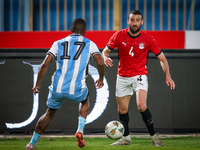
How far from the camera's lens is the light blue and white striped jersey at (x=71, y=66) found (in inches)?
126

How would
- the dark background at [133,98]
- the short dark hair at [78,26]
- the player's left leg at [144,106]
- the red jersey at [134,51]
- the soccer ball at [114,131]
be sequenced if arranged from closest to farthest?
the short dark hair at [78,26]
the soccer ball at [114,131]
the player's left leg at [144,106]
the red jersey at [134,51]
the dark background at [133,98]

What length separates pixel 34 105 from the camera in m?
5.00

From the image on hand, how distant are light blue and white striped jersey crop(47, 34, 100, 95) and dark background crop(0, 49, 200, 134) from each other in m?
1.78

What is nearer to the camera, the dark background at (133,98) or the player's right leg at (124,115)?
the player's right leg at (124,115)

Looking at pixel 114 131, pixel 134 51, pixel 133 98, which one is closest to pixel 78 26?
pixel 134 51

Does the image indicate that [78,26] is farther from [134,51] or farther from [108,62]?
[134,51]

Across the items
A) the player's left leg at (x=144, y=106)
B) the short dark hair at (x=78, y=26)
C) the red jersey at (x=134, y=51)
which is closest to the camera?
the short dark hair at (x=78, y=26)

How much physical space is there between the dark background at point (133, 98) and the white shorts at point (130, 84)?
3.14ft

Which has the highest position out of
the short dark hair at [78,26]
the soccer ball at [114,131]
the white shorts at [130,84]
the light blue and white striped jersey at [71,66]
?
the short dark hair at [78,26]

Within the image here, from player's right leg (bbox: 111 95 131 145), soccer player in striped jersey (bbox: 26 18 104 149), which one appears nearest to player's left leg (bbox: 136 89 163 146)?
player's right leg (bbox: 111 95 131 145)

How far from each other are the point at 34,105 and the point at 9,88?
48 cm

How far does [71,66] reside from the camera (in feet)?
10.5

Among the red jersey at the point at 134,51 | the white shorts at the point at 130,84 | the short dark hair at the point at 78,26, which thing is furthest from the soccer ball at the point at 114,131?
the short dark hair at the point at 78,26

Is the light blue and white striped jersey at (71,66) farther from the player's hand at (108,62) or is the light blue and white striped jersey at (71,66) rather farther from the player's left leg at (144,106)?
the player's left leg at (144,106)
